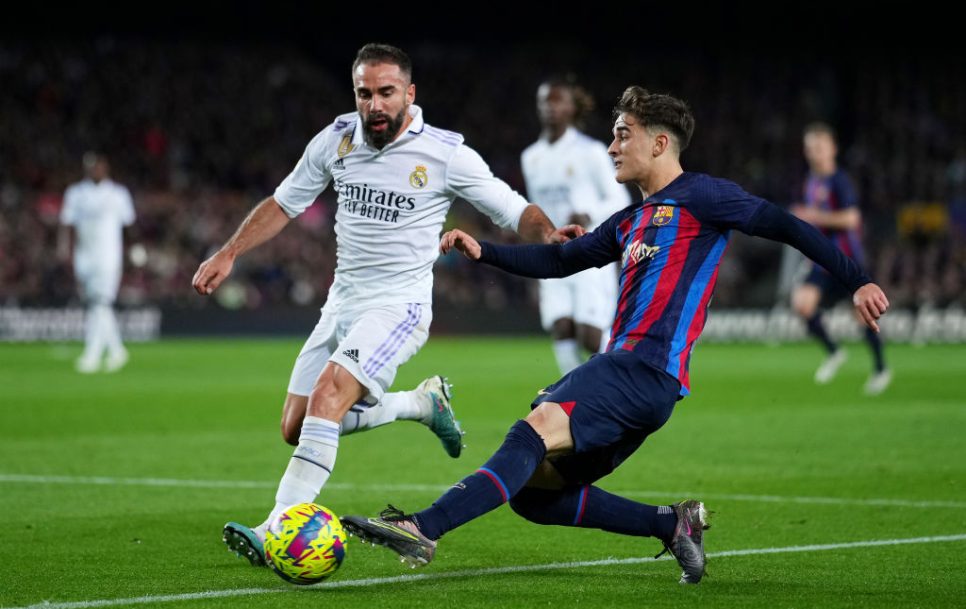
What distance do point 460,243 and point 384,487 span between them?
10.2 feet

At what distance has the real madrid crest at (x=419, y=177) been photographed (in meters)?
6.49

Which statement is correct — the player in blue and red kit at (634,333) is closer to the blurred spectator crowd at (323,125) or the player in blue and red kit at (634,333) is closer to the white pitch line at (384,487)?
the white pitch line at (384,487)

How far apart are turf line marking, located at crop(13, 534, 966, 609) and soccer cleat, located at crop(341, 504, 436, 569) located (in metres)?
0.51

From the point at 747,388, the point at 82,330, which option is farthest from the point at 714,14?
the point at 747,388

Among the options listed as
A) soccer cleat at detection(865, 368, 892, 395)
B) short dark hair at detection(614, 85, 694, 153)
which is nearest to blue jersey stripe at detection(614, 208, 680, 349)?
short dark hair at detection(614, 85, 694, 153)

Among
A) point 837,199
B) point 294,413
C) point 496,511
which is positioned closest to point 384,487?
point 496,511

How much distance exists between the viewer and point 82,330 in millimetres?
25219

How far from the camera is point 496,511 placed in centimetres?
761

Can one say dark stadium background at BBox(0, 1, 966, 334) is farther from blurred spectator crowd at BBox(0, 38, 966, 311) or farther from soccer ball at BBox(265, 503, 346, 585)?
soccer ball at BBox(265, 503, 346, 585)

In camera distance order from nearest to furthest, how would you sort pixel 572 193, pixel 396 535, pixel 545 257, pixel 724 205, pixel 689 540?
pixel 396 535 → pixel 724 205 → pixel 689 540 → pixel 545 257 → pixel 572 193

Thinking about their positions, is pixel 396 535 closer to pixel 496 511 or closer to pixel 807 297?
pixel 496 511

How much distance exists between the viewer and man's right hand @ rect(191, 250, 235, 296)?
623 cm

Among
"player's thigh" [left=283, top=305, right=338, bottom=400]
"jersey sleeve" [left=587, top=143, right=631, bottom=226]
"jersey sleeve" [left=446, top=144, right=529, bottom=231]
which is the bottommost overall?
"player's thigh" [left=283, top=305, right=338, bottom=400]

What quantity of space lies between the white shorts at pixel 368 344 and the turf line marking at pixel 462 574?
94 cm
